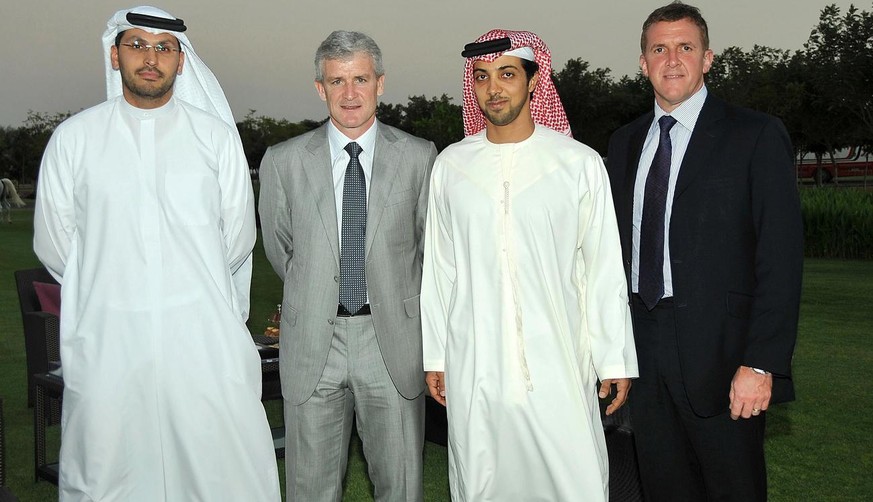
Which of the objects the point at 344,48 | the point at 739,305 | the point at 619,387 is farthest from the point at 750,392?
the point at 344,48

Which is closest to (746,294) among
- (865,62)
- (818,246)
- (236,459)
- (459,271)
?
(459,271)

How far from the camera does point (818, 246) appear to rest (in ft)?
59.5

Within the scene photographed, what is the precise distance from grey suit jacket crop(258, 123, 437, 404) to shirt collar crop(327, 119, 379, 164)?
0.03 m

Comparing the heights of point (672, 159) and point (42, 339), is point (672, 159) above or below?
above

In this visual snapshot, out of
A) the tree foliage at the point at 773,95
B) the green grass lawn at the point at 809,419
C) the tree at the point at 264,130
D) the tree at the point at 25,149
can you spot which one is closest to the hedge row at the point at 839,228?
the green grass lawn at the point at 809,419

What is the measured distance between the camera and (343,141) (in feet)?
11.7

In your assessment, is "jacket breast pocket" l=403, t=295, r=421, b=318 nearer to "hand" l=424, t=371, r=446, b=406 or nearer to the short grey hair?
"hand" l=424, t=371, r=446, b=406

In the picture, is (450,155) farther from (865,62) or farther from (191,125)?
(865,62)

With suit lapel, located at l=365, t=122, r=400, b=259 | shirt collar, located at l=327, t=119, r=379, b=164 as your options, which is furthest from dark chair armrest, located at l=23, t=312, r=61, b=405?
suit lapel, located at l=365, t=122, r=400, b=259

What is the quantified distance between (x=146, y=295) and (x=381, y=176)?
35.5 inches

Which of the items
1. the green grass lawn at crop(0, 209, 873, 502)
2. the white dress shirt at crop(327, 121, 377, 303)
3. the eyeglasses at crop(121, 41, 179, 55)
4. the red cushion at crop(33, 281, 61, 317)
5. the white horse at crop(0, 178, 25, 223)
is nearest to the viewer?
the eyeglasses at crop(121, 41, 179, 55)

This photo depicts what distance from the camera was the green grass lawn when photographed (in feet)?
16.7

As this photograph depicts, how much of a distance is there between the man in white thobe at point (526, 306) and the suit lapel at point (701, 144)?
0.96ft

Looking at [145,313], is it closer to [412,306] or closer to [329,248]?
[329,248]
